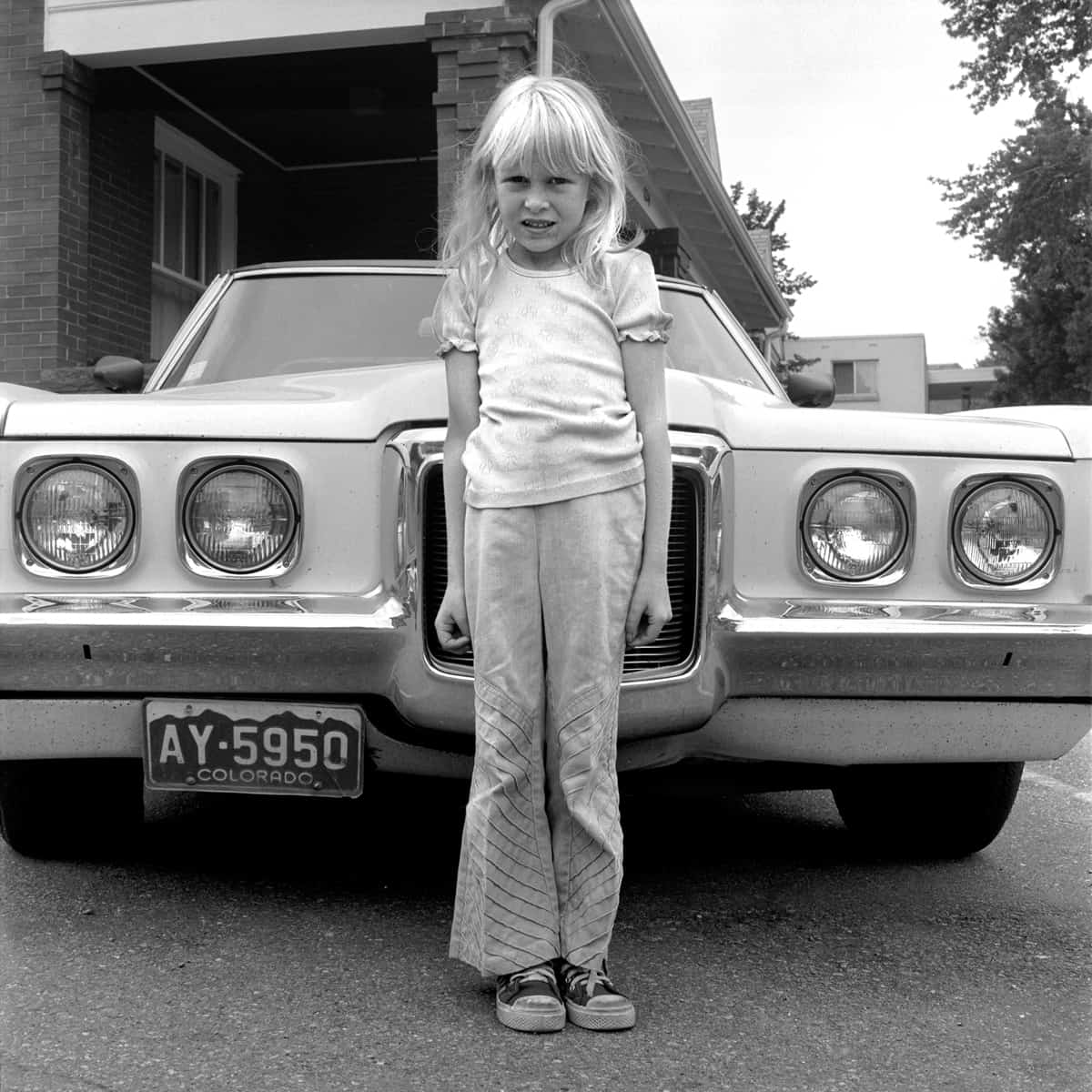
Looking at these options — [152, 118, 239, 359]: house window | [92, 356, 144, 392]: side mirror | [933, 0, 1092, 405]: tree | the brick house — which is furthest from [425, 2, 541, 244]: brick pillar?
[933, 0, 1092, 405]: tree

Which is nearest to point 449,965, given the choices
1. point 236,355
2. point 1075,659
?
point 1075,659

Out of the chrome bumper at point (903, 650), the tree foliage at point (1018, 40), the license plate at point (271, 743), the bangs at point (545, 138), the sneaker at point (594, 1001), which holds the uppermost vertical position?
the tree foliage at point (1018, 40)

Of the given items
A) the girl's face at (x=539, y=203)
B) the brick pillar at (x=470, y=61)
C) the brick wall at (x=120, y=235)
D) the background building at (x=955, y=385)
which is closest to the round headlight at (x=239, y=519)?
the girl's face at (x=539, y=203)

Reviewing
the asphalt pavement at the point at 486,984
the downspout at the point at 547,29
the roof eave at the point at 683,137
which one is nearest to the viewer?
the asphalt pavement at the point at 486,984

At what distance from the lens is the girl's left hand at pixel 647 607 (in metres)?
2.42

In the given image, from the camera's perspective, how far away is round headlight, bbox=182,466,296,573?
2734 mm

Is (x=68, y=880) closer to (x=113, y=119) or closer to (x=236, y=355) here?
(x=236, y=355)

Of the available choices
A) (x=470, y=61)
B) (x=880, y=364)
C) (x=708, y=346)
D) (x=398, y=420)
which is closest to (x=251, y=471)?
(x=398, y=420)

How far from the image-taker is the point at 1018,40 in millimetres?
24594

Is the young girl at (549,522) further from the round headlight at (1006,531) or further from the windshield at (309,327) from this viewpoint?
the windshield at (309,327)

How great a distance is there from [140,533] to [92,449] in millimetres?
176

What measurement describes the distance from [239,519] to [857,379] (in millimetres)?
45701

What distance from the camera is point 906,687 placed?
9.37ft

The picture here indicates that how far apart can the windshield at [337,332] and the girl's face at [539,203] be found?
1.35m
